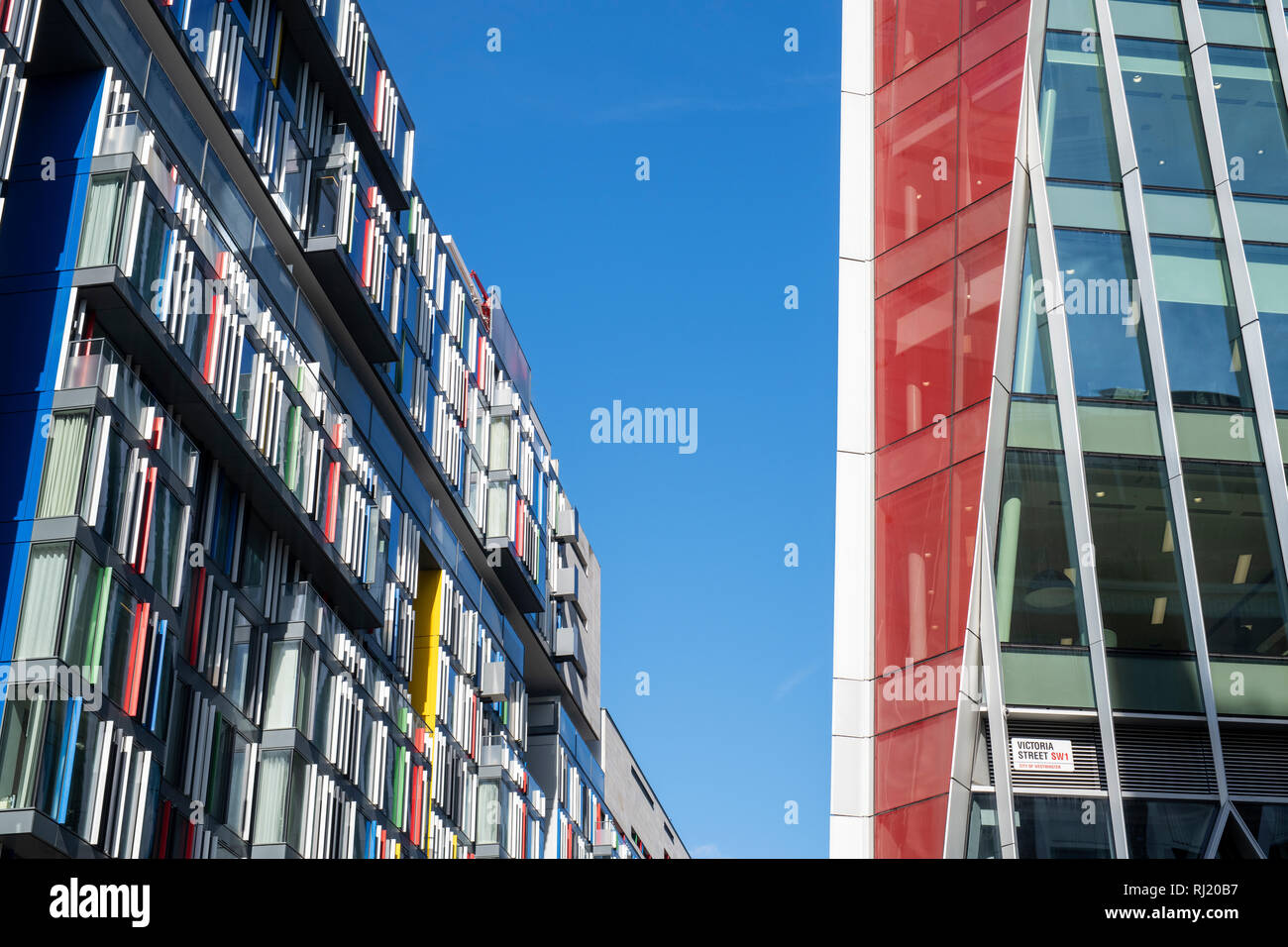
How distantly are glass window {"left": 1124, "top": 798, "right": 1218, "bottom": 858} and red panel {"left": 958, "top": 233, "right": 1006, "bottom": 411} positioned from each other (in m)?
6.85

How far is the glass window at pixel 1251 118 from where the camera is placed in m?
24.1

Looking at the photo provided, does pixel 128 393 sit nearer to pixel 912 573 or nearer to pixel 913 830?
pixel 912 573

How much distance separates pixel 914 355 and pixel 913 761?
7.19 m

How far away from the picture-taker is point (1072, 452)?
22703 mm

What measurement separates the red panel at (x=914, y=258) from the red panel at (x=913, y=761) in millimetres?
8202

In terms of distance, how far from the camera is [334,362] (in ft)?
115

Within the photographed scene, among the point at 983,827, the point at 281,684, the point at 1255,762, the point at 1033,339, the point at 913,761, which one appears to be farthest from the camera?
the point at 281,684

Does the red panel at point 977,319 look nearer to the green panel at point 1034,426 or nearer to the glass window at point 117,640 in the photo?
the green panel at point 1034,426

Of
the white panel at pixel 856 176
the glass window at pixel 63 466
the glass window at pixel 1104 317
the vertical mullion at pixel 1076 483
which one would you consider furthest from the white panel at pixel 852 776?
the glass window at pixel 63 466

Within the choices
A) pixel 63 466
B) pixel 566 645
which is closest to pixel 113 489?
pixel 63 466

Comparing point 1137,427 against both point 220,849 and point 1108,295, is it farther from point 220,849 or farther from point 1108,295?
point 220,849

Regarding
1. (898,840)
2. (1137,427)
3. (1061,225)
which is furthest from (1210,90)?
(898,840)

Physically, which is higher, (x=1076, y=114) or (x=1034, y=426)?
(x=1076, y=114)
